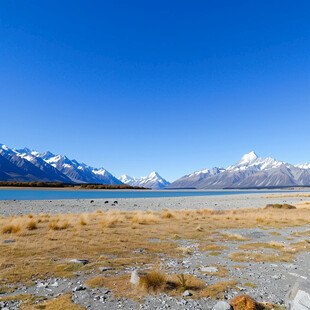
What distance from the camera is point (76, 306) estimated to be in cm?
662

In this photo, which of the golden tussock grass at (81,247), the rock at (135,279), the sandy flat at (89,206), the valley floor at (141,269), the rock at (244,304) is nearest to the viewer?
the rock at (244,304)

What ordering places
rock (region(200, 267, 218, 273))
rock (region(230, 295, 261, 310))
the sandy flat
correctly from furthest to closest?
1. the sandy flat
2. rock (region(200, 267, 218, 273))
3. rock (region(230, 295, 261, 310))

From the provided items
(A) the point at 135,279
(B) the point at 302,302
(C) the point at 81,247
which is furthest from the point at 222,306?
(C) the point at 81,247

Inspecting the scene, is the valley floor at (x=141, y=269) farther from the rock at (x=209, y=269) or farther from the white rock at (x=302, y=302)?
the white rock at (x=302, y=302)

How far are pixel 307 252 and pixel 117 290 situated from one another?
11.1 m

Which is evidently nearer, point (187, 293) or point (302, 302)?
point (302, 302)

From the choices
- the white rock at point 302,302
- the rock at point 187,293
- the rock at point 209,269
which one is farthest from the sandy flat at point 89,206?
the white rock at point 302,302

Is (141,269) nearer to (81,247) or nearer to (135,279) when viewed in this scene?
(135,279)

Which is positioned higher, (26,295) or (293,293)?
(293,293)

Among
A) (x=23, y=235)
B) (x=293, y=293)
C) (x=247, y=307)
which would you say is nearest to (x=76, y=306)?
(x=247, y=307)

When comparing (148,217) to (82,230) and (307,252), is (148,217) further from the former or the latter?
(307,252)

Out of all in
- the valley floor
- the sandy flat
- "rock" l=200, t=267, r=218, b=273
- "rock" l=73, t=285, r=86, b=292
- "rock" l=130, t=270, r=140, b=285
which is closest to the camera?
the valley floor

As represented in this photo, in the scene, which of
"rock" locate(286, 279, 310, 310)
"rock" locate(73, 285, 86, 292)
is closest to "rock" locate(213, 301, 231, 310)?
"rock" locate(286, 279, 310, 310)

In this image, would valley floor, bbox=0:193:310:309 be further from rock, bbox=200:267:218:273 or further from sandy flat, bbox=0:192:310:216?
sandy flat, bbox=0:192:310:216
